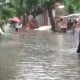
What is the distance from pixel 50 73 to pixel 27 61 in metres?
3.39

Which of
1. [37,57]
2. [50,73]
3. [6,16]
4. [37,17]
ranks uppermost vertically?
[50,73]

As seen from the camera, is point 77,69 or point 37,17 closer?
point 77,69

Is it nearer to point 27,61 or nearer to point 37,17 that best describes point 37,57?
point 27,61

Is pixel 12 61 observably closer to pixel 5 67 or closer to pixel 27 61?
pixel 27 61

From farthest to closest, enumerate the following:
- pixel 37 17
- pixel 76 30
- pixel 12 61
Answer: pixel 37 17 < pixel 76 30 < pixel 12 61

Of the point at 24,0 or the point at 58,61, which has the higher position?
the point at 58,61

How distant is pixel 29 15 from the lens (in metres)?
78.5

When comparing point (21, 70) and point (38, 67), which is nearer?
point (21, 70)

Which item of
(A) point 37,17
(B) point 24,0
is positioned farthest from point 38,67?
(A) point 37,17

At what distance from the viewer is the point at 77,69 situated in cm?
1370

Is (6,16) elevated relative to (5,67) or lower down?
lower down

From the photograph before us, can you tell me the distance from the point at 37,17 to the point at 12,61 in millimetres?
61264

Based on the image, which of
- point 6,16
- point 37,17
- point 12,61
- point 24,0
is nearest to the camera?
point 12,61

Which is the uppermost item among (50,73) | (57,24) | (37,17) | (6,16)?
(50,73)
